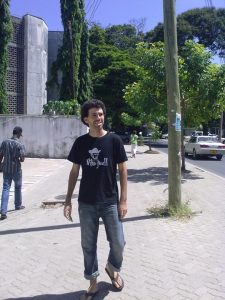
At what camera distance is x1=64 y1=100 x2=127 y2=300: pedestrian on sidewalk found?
439 cm

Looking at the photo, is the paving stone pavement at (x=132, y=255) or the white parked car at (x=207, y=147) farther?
the white parked car at (x=207, y=147)

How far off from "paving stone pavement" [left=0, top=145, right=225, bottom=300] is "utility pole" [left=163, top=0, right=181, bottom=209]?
655mm

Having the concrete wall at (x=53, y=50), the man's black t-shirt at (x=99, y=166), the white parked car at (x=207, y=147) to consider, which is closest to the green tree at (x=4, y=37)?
the concrete wall at (x=53, y=50)

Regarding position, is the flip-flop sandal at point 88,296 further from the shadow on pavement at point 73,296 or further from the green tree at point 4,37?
the green tree at point 4,37

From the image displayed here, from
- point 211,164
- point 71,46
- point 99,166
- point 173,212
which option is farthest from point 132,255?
point 71,46

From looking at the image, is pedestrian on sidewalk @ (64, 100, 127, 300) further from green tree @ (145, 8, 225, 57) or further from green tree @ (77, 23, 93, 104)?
green tree @ (145, 8, 225, 57)

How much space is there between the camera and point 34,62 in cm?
3550

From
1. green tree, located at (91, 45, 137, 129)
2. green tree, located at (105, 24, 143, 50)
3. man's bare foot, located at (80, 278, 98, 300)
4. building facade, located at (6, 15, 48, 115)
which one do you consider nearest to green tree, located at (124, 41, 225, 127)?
man's bare foot, located at (80, 278, 98, 300)

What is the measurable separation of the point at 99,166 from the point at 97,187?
0.69 feet

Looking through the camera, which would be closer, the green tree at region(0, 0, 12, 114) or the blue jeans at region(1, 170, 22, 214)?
the blue jeans at region(1, 170, 22, 214)

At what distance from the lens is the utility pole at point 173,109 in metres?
8.34

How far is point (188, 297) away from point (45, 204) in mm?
6132

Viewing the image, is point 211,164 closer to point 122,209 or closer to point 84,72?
point 122,209

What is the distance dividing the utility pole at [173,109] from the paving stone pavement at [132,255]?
655 mm
